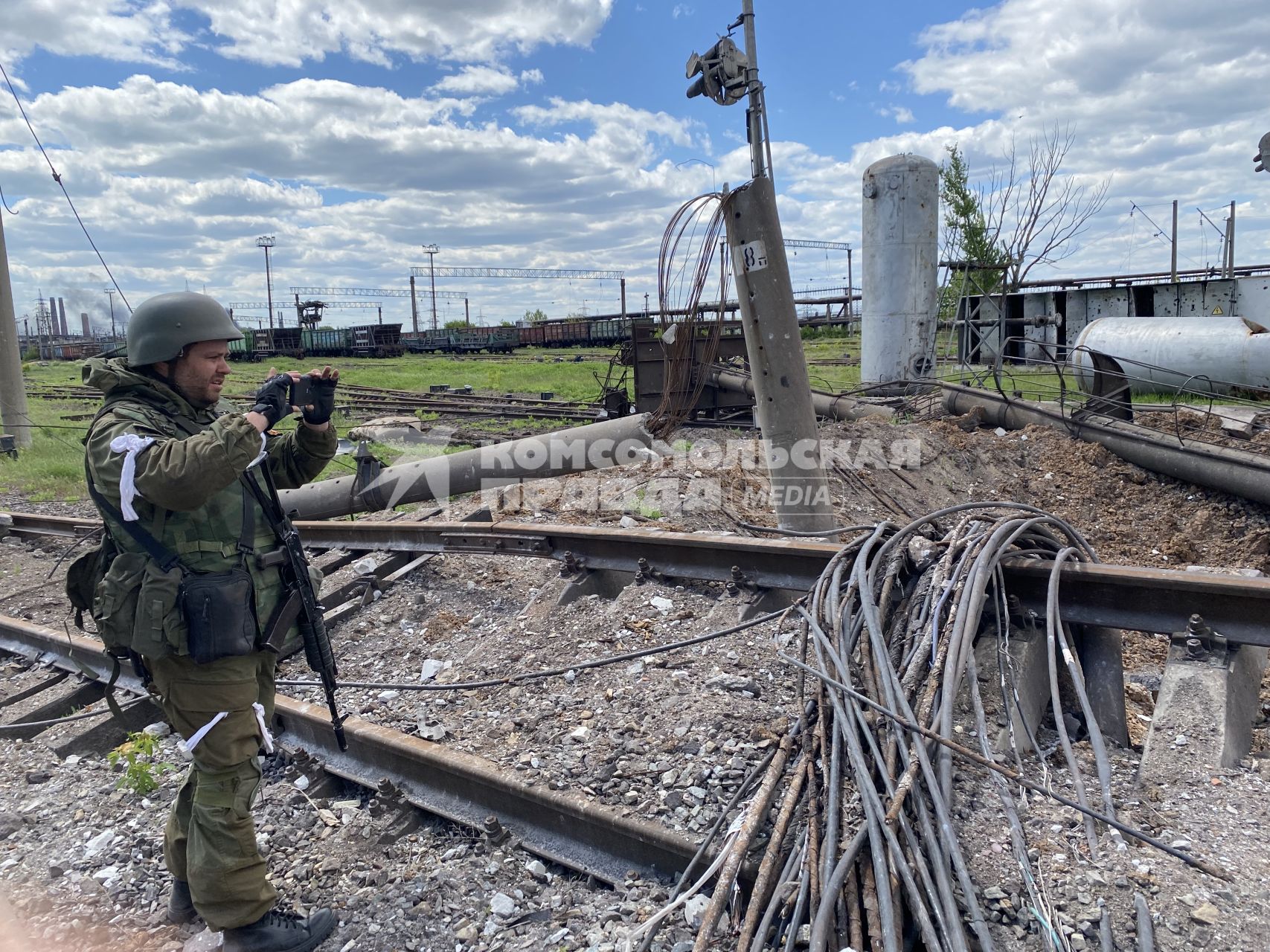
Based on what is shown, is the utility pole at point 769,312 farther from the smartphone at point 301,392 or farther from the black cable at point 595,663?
the smartphone at point 301,392

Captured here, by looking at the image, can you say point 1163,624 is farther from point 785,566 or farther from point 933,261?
point 933,261

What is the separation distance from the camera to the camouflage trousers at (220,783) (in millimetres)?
2742

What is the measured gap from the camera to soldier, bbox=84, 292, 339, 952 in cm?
264

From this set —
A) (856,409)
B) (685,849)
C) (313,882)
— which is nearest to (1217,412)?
(856,409)

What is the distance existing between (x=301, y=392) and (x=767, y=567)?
8.38 ft

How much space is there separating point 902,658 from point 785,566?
1.34 metres

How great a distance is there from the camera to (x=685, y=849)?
9.09 ft

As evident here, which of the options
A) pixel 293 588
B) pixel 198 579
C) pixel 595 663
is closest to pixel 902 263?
pixel 595 663

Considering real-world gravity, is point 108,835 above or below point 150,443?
below

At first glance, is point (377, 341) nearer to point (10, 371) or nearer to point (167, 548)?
point (10, 371)

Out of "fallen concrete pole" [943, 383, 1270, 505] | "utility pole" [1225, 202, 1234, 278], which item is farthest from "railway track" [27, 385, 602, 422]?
"utility pole" [1225, 202, 1234, 278]

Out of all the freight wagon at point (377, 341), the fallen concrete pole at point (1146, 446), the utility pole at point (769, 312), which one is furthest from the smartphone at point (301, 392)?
the freight wagon at point (377, 341)

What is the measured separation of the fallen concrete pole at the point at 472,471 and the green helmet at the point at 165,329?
4505 mm

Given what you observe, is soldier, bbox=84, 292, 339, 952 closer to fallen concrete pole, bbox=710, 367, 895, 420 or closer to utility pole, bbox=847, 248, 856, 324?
fallen concrete pole, bbox=710, 367, 895, 420
